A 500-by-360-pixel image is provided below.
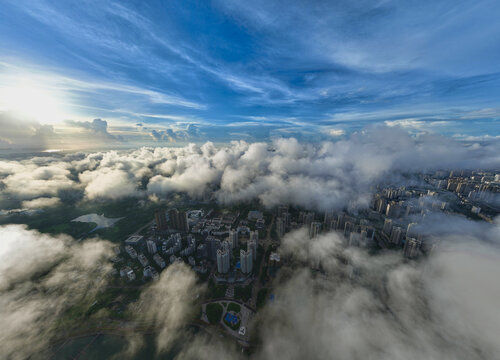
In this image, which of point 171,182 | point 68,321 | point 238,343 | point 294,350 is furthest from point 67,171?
point 294,350

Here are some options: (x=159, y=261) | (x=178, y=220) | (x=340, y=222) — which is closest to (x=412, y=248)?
(x=340, y=222)

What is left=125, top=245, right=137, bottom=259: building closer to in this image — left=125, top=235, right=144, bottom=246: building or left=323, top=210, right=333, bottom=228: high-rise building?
left=125, top=235, right=144, bottom=246: building

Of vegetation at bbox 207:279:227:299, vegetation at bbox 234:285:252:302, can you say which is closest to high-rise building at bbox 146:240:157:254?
vegetation at bbox 207:279:227:299

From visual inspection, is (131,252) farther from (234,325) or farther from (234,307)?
(234,325)

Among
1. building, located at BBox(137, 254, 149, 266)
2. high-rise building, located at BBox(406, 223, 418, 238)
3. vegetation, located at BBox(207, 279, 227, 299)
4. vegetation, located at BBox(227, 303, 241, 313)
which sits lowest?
vegetation, located at BBox(227, 303, 241, 313)

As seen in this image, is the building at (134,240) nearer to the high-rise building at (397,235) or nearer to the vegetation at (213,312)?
the vegetation at (213,312)

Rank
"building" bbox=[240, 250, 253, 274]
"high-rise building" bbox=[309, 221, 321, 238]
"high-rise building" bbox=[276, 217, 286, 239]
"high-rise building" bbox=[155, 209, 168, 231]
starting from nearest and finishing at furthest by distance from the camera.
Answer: "building" bbox=[240, 250, 253, 274], "high-rise building" bbox=[309, 221, 321, 238], "high-rise building" bbox=[276, 217, 286, 239], "high-rise building" bbox=[155, 209, 168, 231]
